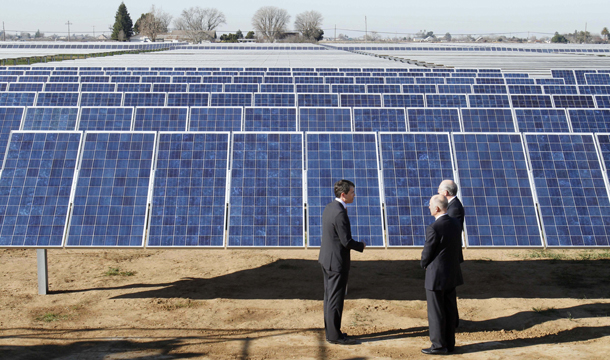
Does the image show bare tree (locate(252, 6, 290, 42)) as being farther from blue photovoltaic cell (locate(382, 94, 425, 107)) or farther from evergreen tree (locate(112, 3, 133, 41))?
blue photovoltaic cell (locate(382, 94, 425, 107))

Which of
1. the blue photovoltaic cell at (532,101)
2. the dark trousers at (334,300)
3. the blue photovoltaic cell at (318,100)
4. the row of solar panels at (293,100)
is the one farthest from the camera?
the blue photovoltaic cell at (532,101)

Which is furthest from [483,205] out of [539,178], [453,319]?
[453,319]

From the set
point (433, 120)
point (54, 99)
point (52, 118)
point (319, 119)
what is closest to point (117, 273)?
point (52, 118)

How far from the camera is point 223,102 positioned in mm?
20422

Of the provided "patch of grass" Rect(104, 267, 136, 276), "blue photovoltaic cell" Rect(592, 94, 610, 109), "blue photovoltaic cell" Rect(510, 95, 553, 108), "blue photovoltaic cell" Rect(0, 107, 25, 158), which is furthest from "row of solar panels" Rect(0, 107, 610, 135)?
"patch of grass" Rect(104, 267, 136, 276)

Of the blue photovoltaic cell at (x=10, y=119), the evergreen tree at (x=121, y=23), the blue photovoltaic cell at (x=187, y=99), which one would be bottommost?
the blue photovoltaic cell at (x=10, y=119)

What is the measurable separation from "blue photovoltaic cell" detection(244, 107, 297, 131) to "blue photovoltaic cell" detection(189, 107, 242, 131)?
302mm

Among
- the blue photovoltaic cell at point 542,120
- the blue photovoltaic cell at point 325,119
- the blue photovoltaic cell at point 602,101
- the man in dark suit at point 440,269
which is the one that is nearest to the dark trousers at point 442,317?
the man in dark suit at point 440,269

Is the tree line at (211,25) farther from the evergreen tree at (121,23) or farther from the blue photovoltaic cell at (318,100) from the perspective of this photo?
the blue photovoltaic cell at (318,100)

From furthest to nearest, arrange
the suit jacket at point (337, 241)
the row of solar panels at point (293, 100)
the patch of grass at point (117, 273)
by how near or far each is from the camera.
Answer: the row of solar panels at point (293, 100) < the patch of grass at point (117, 273) < the suit jacket at point (337, 241)

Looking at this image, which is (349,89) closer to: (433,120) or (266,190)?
(433,120)

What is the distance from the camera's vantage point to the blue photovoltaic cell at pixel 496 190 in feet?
31.4

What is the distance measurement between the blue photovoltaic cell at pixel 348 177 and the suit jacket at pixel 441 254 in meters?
1.85

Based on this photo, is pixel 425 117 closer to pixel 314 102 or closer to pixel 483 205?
pixel 314 102
